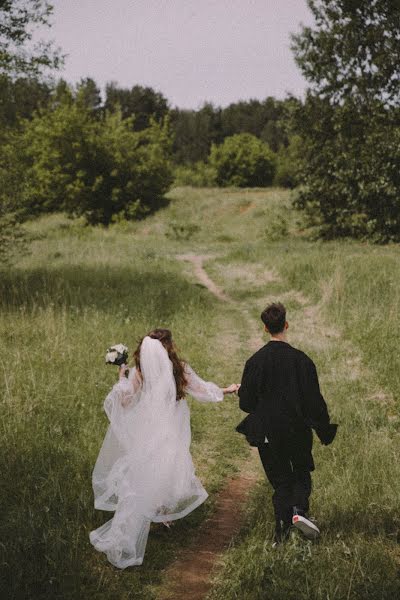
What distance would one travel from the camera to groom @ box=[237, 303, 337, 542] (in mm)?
4188

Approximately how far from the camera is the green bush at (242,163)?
5403cm

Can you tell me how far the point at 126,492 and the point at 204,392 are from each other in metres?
1.11

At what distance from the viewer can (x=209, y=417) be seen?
735 cm

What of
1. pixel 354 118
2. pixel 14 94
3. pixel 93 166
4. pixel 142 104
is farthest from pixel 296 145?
pixel 142 104

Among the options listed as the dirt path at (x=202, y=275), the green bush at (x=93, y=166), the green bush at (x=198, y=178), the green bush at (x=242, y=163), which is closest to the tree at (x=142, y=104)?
the green bush at (x=198, y=178)

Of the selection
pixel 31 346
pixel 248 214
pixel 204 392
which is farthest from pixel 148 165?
pixel 204 392

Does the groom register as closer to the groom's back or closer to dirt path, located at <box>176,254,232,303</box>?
the groom's back

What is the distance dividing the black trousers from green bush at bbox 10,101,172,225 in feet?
112

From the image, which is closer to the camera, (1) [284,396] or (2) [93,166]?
(1) [284,396]

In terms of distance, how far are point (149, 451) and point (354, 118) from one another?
69.8 ft

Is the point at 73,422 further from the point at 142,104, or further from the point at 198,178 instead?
the point at 142,104

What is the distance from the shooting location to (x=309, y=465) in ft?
14.4

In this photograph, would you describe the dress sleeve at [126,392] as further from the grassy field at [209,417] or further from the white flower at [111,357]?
the grassy field at [209,417]

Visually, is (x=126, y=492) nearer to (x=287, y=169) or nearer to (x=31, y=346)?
(x=31, y=346)
